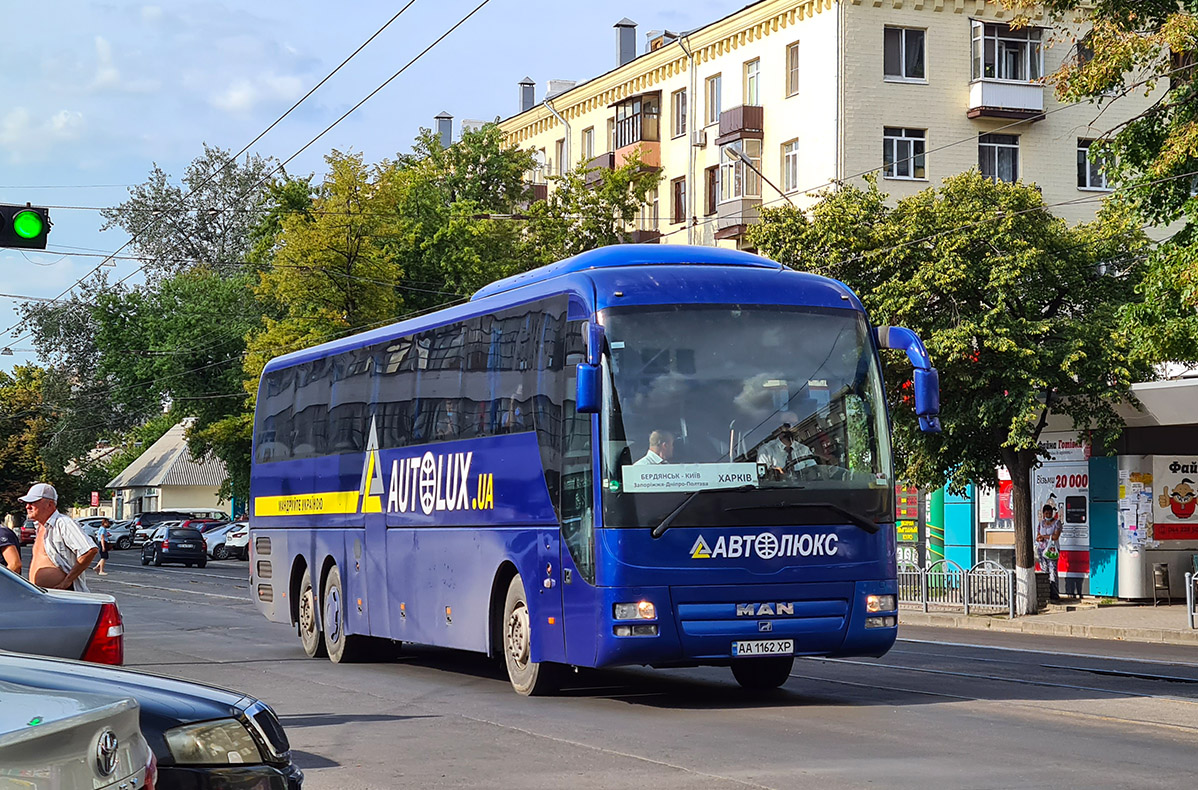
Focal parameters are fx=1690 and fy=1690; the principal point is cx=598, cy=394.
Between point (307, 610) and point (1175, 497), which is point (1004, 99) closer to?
point (1175, 497)

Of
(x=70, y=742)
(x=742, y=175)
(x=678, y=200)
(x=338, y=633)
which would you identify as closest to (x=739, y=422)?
(x=338, y=633)

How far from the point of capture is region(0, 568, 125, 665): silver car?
8.86 metres

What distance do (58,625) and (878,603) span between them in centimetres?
672

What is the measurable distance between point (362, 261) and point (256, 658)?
110 feet

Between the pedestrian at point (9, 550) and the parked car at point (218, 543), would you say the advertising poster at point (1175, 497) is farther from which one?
the parked car at point (218, 543)

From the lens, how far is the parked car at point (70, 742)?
3957mm

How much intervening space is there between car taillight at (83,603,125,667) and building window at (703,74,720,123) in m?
45.9

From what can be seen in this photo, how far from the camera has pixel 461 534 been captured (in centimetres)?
1516

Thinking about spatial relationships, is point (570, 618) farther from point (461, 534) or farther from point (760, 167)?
point (760, 167)

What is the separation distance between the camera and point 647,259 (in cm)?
1413

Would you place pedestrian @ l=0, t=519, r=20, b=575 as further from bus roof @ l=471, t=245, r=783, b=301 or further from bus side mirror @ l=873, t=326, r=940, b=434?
bus side mirror @ l=873, t=326, r=940, b=434

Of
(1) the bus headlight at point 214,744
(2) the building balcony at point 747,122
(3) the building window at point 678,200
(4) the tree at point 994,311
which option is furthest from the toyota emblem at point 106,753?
(3) the building window at point 678,200

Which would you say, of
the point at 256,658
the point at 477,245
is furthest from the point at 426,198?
the point at 256,658

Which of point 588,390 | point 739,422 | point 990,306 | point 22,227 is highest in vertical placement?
point 990,306
